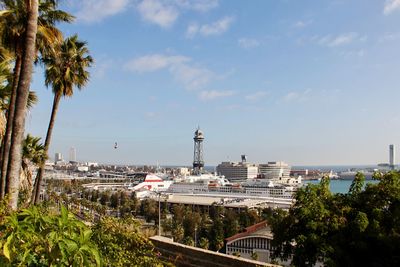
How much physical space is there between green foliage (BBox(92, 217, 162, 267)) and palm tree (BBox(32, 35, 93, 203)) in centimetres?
971

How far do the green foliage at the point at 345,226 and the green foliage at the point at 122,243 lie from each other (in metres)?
3.61

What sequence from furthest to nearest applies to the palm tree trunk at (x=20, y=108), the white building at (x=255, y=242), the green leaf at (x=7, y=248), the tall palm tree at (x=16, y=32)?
the white building at (x=255, y=242)
the tall palm tree at (x=16, y=32)
the palm tree trunk at (x=20, y=108)
the green leaf at (x=7, y=248)

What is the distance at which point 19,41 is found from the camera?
8.00 meters

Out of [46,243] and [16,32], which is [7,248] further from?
[16,32]

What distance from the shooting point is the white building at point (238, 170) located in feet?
455

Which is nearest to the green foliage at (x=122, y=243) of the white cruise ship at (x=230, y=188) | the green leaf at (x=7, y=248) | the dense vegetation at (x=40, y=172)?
the dense vegetation at (x=40, y=172)

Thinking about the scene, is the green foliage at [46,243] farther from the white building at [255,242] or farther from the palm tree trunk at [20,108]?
the white building at [255,242]

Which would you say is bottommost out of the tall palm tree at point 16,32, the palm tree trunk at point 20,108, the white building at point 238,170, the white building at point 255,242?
the white building at point 255,242

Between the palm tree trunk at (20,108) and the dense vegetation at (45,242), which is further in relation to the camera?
the palm tree trunk at (20,108)

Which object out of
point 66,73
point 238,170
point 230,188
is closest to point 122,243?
point 66,73

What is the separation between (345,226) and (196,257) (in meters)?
2.78

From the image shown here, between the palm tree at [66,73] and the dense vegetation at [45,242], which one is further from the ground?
the palm tree at [66,73]

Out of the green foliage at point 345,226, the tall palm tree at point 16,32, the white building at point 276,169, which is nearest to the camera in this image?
the green foliage at point 345,226

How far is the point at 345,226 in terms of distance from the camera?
7125 mm
